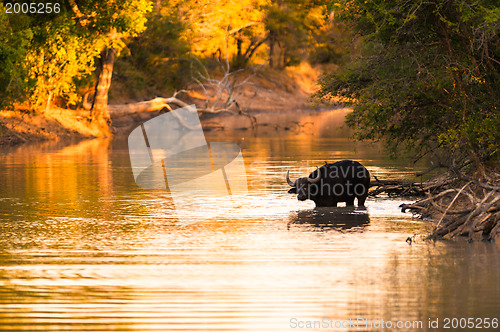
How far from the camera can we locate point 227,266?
39.8ft

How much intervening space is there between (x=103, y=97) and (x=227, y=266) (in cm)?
3708

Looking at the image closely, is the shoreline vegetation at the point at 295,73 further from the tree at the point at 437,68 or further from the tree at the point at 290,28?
the tree at the point at 290,28

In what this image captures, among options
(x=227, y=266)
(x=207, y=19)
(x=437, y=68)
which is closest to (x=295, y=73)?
(x=207, y=19)

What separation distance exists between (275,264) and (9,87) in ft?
96.8

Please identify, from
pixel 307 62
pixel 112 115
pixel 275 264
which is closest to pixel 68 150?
pixel 112 115

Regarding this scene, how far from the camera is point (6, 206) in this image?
61.9 feet

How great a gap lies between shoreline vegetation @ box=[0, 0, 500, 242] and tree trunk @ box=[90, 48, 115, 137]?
7cm

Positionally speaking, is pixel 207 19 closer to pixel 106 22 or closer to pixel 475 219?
pixel 106 22

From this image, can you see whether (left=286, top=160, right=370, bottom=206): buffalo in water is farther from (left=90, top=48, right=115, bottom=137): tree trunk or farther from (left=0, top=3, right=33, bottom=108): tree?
(left=90, top=48, right=115, bottom=137): tree trunk

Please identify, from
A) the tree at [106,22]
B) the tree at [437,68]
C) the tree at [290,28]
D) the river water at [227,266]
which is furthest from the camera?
the tree at [290,28]

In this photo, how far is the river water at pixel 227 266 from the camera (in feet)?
31.3

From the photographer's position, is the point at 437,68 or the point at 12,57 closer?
the point at 437,68

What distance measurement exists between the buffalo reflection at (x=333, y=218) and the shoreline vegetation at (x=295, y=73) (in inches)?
44.6

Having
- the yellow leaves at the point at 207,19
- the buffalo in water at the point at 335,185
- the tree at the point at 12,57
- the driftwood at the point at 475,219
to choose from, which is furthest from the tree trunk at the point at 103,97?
the driftwood at the point at 475,219
